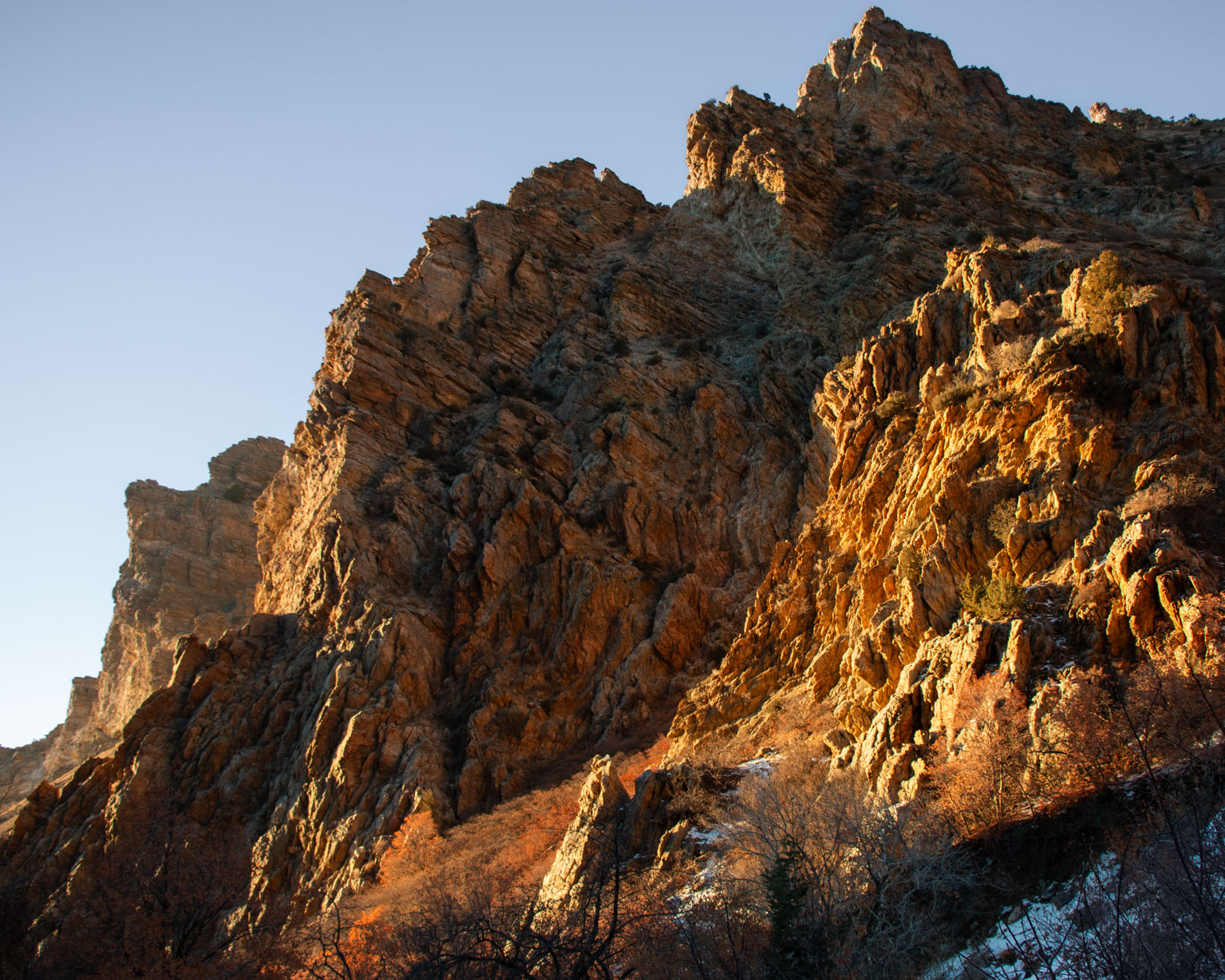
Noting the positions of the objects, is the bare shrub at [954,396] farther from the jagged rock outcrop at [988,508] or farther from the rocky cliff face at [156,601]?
the rocky cliff face at [156,601]

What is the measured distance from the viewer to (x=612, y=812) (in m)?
23.4

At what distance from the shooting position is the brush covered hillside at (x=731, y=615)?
15.1m

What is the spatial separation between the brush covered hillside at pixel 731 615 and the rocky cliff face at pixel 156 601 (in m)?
0.92

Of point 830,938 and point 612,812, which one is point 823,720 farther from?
point 830,938

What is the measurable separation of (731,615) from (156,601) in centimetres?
5249

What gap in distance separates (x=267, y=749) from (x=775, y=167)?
46.8m

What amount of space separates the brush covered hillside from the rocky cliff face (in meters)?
0.92

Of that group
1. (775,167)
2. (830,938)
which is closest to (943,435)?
(830,938)

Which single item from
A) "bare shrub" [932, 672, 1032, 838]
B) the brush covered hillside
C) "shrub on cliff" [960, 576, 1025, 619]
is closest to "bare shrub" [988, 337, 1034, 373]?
the brush covered hillside

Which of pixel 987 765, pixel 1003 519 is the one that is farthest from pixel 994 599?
pixel 987 765

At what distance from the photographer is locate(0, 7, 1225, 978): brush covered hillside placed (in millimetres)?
15070

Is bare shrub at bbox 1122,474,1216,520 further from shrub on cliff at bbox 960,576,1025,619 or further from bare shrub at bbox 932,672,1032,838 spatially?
bare shrub at bbox 932,672,1032,838

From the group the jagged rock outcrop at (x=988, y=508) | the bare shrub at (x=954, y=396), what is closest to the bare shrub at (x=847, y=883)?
the jagged rock outcrop at (x=988, y=508)

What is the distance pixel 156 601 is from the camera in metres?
69.8
